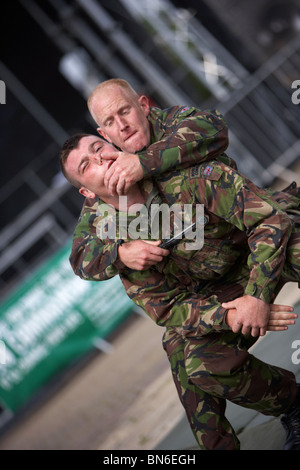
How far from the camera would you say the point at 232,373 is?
2.09 m

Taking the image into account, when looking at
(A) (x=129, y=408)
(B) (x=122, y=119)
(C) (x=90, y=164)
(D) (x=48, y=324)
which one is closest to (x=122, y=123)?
(B) (x=122, y=119)

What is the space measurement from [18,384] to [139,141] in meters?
3.32

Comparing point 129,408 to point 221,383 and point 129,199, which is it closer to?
point 221,383

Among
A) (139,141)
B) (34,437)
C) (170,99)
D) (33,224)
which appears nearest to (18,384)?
(34,437)

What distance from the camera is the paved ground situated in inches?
124

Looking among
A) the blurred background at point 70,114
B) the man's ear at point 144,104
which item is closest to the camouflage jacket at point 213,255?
the man's ear at point 144,104

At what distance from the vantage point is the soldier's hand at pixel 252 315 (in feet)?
6.06

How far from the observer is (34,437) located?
4637mm

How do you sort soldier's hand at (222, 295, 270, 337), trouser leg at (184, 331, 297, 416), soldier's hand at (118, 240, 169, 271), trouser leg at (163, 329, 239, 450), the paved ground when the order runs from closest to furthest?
soldier's hand at (222, 295, 270, 337), soldier's hand at (118, 240, 169, 271), trouser leg at (184, 331, 297, 416), trouser leg at (163, 329, 239, 450), the paved ground

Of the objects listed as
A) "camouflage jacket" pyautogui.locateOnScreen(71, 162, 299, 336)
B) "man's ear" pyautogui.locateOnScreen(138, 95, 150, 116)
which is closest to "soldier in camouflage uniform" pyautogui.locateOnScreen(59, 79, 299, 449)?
"camouflage jacket" pyautogui.locateOnScreen(71, 162, 299, 336)

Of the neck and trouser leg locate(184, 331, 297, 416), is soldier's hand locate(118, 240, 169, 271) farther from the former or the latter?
trouser leg locate(184, 331, 297, 416)

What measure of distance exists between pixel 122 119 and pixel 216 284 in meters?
0.71

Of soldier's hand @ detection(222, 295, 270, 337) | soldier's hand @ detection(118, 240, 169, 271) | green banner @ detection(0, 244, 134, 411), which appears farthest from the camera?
green banner @ detection(0, 244, 134, 411)
